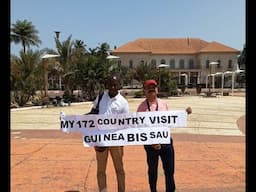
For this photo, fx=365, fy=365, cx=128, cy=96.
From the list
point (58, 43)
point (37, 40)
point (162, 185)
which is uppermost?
point (37, 40)

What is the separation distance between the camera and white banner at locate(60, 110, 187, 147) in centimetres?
480

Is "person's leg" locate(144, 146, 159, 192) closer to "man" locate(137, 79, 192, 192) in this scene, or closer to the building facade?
"man" locate(137, 79, 192, 192)

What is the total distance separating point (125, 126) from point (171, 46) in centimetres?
9070

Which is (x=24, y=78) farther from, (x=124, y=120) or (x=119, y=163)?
(x=119, y=163)

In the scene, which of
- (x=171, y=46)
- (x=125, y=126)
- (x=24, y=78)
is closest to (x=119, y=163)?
(x=125, y=126)

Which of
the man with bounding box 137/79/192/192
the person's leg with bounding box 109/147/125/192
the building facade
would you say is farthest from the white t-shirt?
the building facade

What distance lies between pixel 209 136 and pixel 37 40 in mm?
53427

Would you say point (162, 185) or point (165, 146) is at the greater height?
point (165, 146)

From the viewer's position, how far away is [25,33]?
60031mm

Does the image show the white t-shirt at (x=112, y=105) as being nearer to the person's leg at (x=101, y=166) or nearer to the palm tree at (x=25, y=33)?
the person's leg at (x=101, y=166)

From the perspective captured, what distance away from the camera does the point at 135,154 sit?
841 cm

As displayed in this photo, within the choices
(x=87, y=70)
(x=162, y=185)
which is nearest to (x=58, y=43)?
(x=87, y=70)

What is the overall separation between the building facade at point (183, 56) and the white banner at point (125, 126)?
256 feet
